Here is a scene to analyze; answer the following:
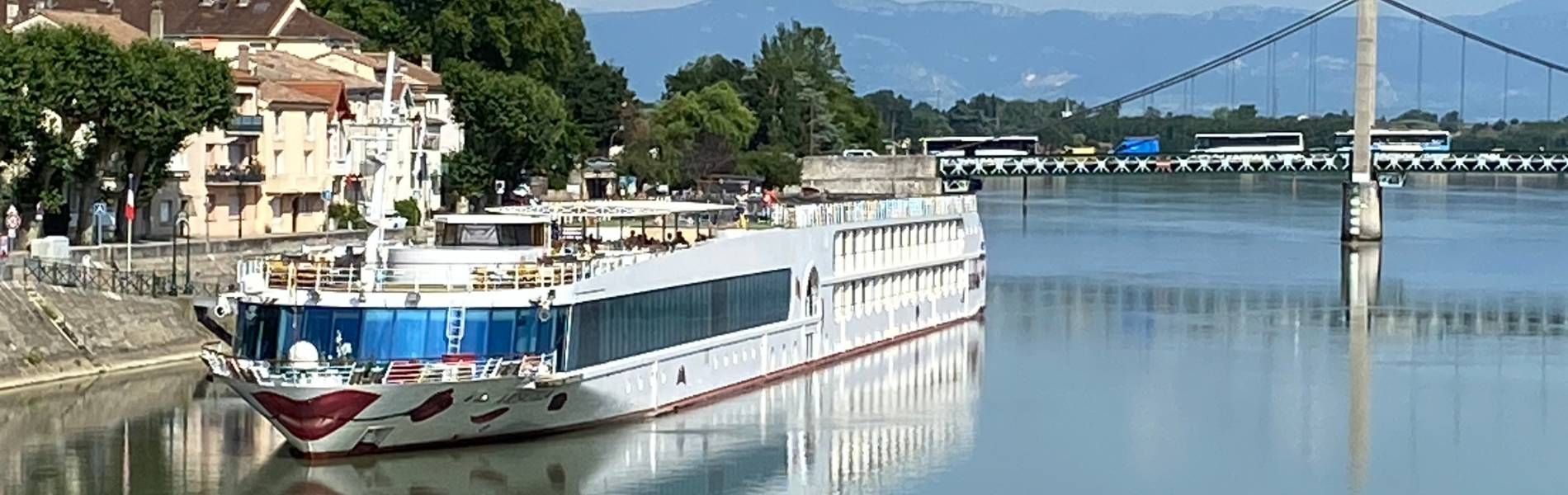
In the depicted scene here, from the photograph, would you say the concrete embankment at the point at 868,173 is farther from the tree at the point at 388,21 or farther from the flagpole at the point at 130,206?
the flagpole at the point at 130,206

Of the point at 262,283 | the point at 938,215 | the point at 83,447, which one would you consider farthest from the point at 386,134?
the point at 938,215

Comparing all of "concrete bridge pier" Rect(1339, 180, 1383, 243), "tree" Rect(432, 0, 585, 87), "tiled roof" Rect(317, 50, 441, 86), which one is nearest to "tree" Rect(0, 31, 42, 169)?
"tiled roof" Rect(317, 50, 441, 86)

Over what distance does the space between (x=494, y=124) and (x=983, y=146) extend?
71.6m

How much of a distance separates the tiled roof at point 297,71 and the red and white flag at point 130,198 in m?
12.8

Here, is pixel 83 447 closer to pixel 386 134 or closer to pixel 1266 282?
pixel 386 134

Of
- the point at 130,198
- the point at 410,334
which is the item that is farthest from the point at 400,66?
the point at 410,334

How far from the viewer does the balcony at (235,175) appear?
206ft

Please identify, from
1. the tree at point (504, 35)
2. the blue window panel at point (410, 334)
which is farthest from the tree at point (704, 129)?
the blue window panel at point (410, 334)

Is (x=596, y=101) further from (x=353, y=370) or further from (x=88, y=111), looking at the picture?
(x=353, y=370)

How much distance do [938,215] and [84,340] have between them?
2060 centimetres

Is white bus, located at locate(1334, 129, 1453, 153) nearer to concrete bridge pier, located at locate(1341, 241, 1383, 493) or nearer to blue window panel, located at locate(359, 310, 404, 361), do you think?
concrete bridge pier, located at locate(1341, 241, 1383, 493)

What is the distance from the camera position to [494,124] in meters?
82.1

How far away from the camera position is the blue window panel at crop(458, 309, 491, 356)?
35.6 m

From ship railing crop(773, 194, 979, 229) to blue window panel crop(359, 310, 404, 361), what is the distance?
47.5 ft
